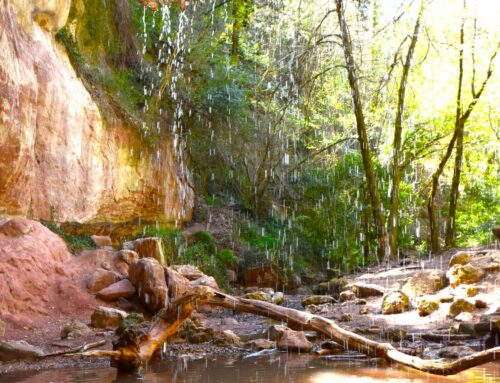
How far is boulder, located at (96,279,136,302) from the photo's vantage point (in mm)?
11930

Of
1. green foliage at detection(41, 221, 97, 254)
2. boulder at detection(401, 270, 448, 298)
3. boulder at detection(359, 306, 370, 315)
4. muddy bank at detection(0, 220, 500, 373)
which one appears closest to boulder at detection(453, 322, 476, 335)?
muddy bank at detection(0, 220, 500, 373)

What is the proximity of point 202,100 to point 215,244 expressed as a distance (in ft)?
20.3

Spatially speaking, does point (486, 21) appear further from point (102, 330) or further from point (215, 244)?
point (102, 330)

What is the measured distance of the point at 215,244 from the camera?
21469 mm

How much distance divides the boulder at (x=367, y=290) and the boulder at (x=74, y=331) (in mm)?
7276

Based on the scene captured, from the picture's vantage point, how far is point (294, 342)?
27.9 ft

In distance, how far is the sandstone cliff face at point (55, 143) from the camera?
12.4m

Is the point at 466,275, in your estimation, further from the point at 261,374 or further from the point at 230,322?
the point at 261,374

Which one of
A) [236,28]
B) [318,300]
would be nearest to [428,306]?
[318,300]

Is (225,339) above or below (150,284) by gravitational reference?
below

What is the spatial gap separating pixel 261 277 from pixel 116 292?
939 centimetres

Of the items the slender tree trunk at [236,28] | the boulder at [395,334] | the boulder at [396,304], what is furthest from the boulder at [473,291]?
the slender tree trunk at [236,28]

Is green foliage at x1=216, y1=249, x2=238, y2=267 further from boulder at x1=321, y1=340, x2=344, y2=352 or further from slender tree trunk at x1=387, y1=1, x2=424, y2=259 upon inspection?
boulder at x1=321, y1=340, x2=344, y2=352

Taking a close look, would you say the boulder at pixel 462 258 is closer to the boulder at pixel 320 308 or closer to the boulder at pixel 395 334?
the boulder at pixel 320 308
